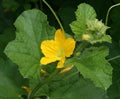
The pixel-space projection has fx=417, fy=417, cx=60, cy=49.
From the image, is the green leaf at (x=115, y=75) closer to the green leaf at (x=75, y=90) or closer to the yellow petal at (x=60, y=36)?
the green leaf at (x=75, y=90)

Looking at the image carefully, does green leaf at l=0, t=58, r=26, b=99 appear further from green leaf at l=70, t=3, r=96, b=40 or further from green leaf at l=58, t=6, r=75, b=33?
green leaf at l=58, t=6, r=75, b=33

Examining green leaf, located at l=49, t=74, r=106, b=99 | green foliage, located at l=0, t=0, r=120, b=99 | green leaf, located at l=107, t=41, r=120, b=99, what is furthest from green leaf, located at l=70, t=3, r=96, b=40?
green leaf, located at l=107, t=41, r=120, b=99

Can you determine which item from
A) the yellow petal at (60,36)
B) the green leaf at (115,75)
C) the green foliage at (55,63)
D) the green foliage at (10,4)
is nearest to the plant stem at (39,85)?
the green foliage at (55,63)

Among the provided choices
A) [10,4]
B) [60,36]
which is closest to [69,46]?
[60,36]

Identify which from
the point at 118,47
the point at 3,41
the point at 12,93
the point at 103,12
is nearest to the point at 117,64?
the point at 118,47

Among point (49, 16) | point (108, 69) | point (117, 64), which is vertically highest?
point (108, 69)

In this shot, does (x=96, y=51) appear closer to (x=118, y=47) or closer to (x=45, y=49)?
(x=45, y=49)
